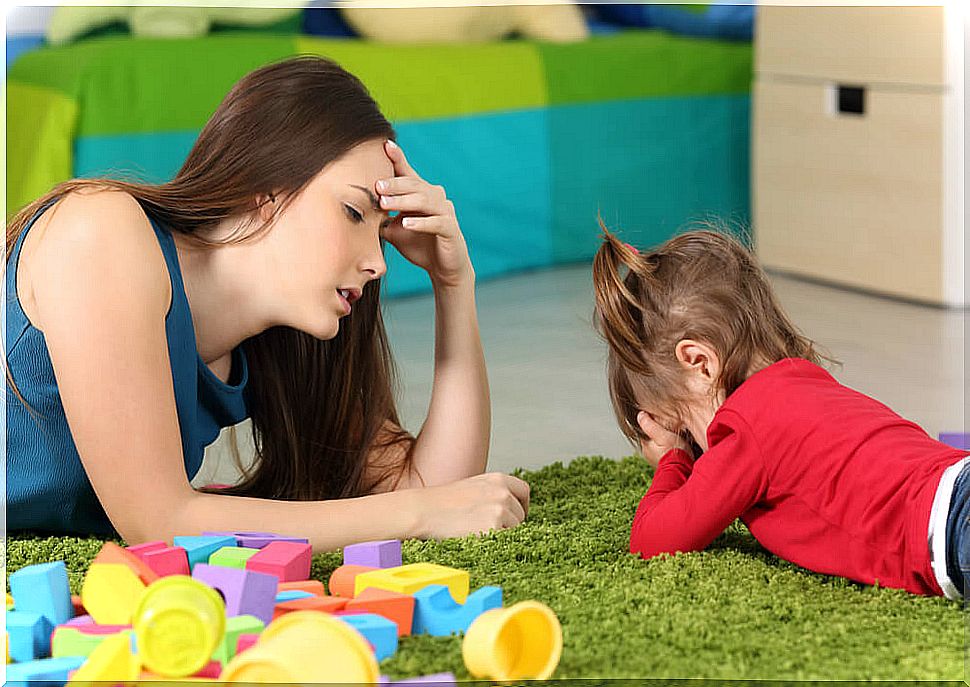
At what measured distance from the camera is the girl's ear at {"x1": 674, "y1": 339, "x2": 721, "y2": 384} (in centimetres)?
108

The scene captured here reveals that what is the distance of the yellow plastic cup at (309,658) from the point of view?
2.21 ft

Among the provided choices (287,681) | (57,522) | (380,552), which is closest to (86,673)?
(287,681)

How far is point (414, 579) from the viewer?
881 millimetres

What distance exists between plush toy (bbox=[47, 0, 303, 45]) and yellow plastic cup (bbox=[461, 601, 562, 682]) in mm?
2278

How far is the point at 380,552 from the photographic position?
Result: 954 millimetres

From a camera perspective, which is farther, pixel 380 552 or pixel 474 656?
pixel 380 552

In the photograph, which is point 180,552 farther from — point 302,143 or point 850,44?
point 850,44

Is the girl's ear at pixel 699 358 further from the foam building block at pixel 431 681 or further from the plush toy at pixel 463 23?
the plush toy at pixel 463 23

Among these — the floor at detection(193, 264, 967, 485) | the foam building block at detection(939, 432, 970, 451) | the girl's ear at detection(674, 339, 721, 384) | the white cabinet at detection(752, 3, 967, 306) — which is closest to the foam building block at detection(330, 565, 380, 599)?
the girl's ear at detection(674, 339, 721, 384)

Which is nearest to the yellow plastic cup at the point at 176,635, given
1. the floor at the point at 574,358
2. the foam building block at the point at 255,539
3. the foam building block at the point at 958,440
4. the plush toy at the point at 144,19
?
the foam building block at the point at 255,539

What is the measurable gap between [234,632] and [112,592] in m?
0.13

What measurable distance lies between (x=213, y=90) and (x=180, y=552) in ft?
5.88

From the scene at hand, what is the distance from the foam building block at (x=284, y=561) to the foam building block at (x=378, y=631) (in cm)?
12

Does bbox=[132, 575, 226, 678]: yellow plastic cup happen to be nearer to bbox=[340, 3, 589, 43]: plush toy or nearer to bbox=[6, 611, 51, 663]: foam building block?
bbox=[6, 611, 51, 663]: foam building block
